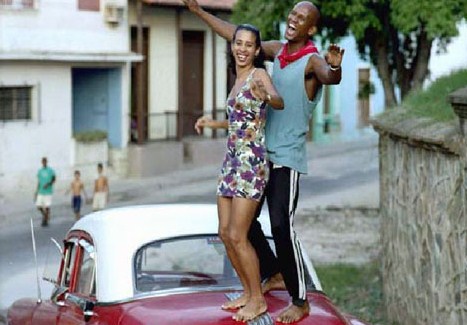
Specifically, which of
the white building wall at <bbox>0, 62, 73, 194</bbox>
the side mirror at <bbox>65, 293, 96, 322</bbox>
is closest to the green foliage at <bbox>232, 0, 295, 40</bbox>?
the white building wall at <bbox>0, 62, 73, 194</bbox>

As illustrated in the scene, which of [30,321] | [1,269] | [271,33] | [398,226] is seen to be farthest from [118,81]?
[30,321]

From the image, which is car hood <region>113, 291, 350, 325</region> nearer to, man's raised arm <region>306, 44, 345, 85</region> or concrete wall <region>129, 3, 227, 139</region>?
man's raised arm <region>306, 44, 345, 85</region>

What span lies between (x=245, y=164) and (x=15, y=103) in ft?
68.9

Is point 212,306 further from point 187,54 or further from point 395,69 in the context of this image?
point 187,54

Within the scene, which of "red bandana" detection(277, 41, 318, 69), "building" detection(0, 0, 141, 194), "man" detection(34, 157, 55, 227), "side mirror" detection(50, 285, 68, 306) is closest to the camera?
"red bandana" detection(277, 41, 318, 69)

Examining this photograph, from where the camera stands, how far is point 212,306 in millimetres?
6258

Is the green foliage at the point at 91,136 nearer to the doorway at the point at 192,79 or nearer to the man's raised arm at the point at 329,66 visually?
the doorway at the point at 192,79

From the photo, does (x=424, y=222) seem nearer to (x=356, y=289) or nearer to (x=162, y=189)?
(x=356, y=289)

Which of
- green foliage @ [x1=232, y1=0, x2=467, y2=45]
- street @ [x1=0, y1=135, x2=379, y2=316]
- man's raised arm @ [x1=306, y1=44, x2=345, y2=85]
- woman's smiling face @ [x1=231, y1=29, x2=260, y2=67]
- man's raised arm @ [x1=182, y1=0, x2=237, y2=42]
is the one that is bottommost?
street @ [x1=0, y1=135, x2=379, y2=316]

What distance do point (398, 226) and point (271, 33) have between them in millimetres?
8666

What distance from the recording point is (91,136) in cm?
2839

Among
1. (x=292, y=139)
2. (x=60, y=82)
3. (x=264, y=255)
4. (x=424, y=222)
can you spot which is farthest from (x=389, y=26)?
(x=292, y=139)

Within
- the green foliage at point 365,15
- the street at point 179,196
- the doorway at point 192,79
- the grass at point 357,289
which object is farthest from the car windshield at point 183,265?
the doorway at point 192,79

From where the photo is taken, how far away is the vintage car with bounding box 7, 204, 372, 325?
626cm
